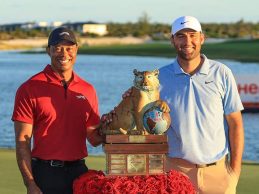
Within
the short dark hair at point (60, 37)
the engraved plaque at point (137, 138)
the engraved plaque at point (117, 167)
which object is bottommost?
the engraved plaque at point (117, 167)

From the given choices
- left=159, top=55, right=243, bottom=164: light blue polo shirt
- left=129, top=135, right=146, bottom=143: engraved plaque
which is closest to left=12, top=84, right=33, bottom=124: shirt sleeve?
left=129, top=135, right=146, bottom=143: engraved plaque

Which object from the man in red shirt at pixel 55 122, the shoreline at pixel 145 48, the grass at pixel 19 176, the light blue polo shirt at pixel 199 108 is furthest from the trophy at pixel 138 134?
the shoreline at pixel 145 48

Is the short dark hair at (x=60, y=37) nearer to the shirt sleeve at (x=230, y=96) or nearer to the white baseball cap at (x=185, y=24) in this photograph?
the white baseball cap at (x=185, y=24)

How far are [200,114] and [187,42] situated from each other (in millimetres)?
486

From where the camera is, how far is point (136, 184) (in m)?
4.74

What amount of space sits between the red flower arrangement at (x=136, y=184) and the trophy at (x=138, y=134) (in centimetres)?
4

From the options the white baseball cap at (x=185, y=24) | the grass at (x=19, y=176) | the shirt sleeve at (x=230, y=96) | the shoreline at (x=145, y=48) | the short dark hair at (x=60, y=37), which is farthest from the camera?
the shoreline at (x=145, y=48)

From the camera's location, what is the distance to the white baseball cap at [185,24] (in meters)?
5.36

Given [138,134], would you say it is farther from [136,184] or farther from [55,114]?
[55,114]

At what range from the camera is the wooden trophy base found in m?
4.73

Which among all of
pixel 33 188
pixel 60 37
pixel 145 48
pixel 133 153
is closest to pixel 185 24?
pixel 60 37

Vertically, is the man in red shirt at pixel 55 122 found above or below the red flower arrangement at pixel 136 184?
above

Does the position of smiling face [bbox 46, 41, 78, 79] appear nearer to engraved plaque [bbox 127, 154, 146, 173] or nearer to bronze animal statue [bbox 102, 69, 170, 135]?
bronze animal statue [bbox 102, 69, 170, 135]

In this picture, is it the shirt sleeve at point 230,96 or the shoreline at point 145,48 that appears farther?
the shoreline at point 145,48
